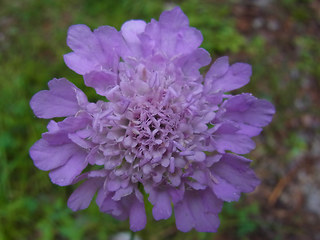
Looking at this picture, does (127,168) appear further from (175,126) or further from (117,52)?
(117,52)

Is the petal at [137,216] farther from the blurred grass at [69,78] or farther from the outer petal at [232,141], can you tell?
the blurred grass at [69,78]

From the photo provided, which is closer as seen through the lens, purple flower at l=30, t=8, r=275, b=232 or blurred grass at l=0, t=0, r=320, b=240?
purple flower at l=30, t=8, r=275, b=232

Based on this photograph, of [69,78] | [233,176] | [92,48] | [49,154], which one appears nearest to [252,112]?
[233,176]

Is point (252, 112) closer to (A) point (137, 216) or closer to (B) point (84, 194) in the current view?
(A) point (137, 216)

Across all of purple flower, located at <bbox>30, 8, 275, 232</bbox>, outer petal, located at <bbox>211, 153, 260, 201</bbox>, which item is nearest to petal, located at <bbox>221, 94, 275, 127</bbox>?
purple flower, located at <bbox>30, 8, 275, 232</bbox>

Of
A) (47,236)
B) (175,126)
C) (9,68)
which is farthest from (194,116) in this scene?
(9,68)

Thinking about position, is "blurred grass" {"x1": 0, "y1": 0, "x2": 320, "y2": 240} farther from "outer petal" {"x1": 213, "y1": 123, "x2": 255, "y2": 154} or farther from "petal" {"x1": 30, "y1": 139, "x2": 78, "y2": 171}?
"outer petal" {"x1": 213, "y1": 123, "x2": 255, "y2": 154}

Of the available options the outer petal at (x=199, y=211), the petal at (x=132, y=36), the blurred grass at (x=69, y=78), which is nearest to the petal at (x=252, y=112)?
the outer petal at (x=199, y=211)
